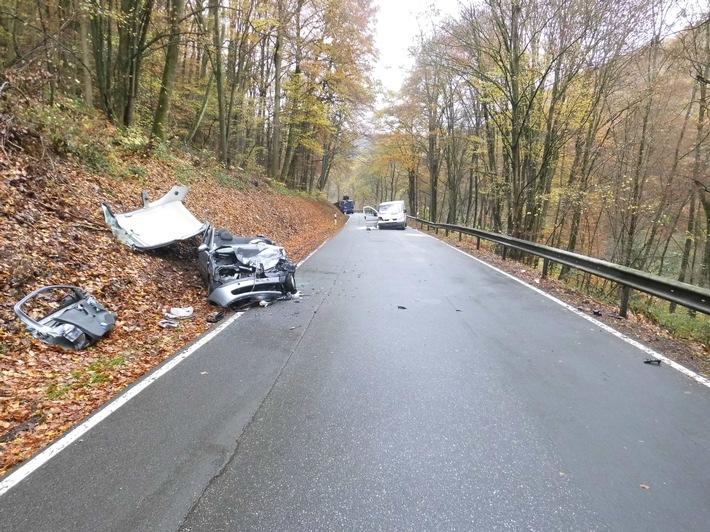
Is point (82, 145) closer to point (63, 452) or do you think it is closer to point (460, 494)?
point (63, 452)

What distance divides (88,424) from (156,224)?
5.36 meters

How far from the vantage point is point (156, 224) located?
8148 millimetres

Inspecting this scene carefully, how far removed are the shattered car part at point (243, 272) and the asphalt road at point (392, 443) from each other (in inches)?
57.8

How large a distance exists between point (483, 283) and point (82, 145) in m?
9.35

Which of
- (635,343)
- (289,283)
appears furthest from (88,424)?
(635,343)

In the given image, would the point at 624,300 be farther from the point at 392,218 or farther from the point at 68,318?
the point at 392,218

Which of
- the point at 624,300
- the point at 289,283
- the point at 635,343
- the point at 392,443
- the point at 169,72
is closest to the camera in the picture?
the point at 392,443

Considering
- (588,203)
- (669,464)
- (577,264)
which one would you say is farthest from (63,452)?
(588,203)

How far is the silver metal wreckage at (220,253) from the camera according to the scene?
7.11 metres

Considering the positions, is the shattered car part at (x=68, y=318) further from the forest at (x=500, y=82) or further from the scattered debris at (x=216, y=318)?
the forest at (x=500, y=82)

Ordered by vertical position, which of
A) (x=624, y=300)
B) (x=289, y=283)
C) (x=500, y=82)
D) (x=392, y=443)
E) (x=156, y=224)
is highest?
(x=500, y=82)

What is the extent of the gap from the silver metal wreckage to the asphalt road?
5.18ft

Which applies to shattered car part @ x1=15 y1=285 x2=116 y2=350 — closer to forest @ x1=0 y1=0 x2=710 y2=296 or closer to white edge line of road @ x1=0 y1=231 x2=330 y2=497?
white edge line of road @ x1=0 y1=231 x2=330 y2=497

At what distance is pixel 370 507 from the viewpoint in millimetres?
2557
